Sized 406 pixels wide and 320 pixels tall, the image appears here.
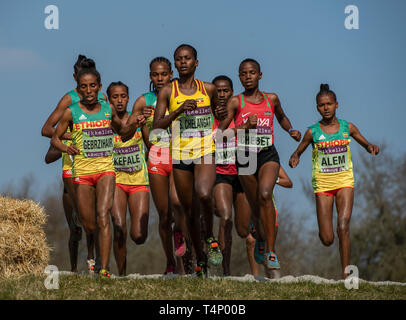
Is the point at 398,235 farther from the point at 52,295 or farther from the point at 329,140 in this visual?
the point at 52,295

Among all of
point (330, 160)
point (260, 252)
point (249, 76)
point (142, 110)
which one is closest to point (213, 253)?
point (260, 252)

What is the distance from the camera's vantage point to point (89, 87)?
37.7ft

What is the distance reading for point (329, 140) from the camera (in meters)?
13.0

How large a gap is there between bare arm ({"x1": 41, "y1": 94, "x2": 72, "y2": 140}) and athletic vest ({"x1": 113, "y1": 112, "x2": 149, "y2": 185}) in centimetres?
121

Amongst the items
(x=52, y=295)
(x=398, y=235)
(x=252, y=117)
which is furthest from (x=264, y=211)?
(x=398, y=235)

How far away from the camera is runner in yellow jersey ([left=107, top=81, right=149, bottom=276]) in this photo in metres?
13.2

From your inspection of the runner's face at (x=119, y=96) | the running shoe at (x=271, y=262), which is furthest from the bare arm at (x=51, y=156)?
the running shoe at (x=271, y=262)

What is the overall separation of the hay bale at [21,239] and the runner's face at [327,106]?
202 inches

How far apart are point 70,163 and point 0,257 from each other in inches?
79.8

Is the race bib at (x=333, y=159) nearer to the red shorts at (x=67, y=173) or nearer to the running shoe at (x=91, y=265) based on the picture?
the running shoe at (x=91, y=265)

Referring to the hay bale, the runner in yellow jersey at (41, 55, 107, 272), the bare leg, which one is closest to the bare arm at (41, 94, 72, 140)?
the runner in yellow jersey at (41, 55, 107, 272)

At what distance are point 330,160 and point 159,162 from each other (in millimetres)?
2930

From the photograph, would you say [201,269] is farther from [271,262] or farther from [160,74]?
[160,74]
